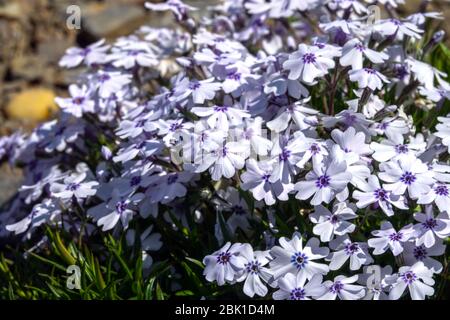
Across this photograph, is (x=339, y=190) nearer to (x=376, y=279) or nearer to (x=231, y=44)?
(x=376, y=279)

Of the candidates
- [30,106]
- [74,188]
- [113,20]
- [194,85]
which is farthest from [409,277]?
[113,20]

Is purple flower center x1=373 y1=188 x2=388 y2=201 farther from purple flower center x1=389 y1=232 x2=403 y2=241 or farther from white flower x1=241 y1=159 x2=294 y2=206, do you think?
white flower x1=241 y1=159 x2=294 y2=206

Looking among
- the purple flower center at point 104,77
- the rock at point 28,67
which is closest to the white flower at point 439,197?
the purple flower center at point 104,77

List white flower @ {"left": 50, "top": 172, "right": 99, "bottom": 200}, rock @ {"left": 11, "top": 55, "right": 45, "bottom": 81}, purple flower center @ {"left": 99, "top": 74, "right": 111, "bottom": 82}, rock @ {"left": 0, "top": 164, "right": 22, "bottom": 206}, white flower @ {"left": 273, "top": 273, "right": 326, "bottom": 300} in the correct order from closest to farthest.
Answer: white flower @ {"left": 273, "top": 273, "right": 326, "bottom": 300} → white flower @ {"left": 50, "top": 172, "right": 99, "bottom": 200} → purple flower center @ {"left": 99, "top": 74, "right": 111, "bottom": 82} → rock @ {"left": 0, "top": 164, "right": 22, "bottom": 206} → rock @ {"left": 11, "top": 55, "right": 45, "bottom": 81}

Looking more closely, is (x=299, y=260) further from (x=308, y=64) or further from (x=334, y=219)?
(x=308, y=64)

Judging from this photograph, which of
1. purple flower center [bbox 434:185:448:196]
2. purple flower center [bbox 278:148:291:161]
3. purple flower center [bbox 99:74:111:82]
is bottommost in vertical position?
purple flower center [bbox 99:74:111:82]

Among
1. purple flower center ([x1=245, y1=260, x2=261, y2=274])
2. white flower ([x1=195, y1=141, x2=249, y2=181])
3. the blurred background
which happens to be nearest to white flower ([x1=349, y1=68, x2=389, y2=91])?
white flower ([x1=195, y1=141, x2=249, y2=181])
